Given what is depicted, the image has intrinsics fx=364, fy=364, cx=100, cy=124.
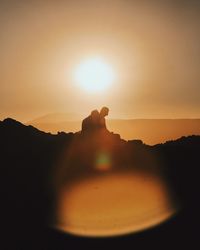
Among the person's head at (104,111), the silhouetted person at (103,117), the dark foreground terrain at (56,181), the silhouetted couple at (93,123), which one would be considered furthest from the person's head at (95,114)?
the dark foreground terrain at (56,181)

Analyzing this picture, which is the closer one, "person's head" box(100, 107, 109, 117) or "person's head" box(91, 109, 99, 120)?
"person's head" box(91, 109, 99, 120)

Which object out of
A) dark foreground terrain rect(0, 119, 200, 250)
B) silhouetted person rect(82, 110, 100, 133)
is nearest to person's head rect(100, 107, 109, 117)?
silhouetted person rect(82, 110, 100, 133)

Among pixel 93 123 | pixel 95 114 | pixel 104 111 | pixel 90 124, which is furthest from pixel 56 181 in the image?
pixel 104 111

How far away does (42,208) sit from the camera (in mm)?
47344

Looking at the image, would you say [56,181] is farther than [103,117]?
No

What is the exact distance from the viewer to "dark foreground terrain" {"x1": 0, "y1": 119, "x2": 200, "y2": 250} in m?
39.5

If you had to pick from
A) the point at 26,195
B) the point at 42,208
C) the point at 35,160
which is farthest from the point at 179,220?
the point at 35,160

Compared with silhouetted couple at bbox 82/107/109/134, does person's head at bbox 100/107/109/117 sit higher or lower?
higher

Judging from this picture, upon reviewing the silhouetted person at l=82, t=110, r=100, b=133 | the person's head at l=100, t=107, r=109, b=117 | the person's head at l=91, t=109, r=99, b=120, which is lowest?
the silhouetted person at l=82, t=110, r=100, b=133

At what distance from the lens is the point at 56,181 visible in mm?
55719

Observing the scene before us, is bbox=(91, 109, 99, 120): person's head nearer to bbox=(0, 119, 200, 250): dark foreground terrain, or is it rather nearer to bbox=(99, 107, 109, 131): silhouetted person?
bbox=(99, 107, 109, 131): silhouetted person

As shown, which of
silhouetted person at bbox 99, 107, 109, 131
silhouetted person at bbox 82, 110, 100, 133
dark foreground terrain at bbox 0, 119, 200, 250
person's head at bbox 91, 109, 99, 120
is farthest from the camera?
silhouetted person at bbox 99, 107, 109, 131

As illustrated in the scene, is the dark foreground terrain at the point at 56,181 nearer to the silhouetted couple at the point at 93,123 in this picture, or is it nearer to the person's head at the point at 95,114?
the silhouetted couple at the point at 93,123

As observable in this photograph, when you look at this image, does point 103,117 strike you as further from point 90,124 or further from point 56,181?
point 56,181
